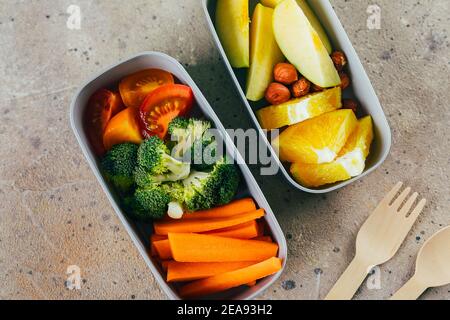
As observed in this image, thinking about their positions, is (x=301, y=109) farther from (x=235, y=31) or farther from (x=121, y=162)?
(x=121, y=162)

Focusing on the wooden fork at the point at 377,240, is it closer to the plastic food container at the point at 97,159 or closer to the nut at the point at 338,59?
the plastic food container at the point at 97,159

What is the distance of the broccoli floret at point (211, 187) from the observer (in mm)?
1404

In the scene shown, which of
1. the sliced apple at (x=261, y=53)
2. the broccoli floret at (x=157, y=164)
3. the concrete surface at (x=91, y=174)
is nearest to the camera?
the broccoli floret at (x=157, y=164)

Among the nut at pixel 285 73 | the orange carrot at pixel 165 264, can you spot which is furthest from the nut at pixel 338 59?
the orange carrot at pixel 165 264

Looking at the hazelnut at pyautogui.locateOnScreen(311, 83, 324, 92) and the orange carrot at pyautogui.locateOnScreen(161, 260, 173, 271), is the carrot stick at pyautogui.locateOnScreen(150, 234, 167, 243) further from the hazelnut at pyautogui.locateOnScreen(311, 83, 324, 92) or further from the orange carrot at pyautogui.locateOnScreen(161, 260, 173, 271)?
the hazelnut at pyautogui.locateOnScreen(311, 83, 324, 92)

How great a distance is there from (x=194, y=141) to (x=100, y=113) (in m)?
0.30

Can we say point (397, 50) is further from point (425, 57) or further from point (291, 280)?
point (291, 280)

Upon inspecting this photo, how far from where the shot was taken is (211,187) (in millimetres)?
1403

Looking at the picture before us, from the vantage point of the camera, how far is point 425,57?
5.38ft

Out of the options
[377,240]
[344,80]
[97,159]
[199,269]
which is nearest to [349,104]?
[344,80]

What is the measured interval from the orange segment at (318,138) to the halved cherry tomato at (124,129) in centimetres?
39

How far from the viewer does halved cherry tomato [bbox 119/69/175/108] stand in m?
1.48
